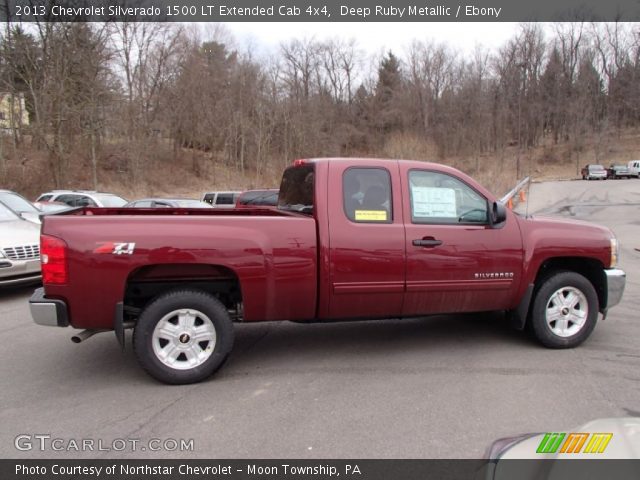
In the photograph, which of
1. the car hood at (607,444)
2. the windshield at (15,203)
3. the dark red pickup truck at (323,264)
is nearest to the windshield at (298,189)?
the dark red pickup truck at (323,264)

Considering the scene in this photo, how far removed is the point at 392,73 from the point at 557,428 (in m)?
76.0

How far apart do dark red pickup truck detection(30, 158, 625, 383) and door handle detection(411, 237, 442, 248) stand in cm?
1

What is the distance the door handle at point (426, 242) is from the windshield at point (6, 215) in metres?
Answer: 7.29

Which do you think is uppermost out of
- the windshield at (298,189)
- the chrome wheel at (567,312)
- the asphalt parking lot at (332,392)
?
the windshield at (298,189)

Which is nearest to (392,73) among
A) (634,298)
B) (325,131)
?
(325,131)

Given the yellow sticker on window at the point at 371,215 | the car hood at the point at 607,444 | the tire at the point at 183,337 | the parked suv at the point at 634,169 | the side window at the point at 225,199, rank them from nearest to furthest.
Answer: the car hood at the point at 607,444 < the tire at the point at 183,337 < the yellow sticker on window at the point at 371,215 < the side window at the point at 225,199 < the parked suv at the point at 634,169

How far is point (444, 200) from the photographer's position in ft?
15.4

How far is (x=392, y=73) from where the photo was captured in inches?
2899

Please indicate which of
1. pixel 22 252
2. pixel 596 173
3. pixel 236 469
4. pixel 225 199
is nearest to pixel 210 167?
pixel 225 199

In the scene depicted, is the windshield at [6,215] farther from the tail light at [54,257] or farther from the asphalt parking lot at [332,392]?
the tail light at [54,257]

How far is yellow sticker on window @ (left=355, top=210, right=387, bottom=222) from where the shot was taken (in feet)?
14.5

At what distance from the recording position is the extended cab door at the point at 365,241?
4.32m

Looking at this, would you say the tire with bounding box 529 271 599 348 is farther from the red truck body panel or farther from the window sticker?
the window sticker

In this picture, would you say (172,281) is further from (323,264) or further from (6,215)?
(6,215)
